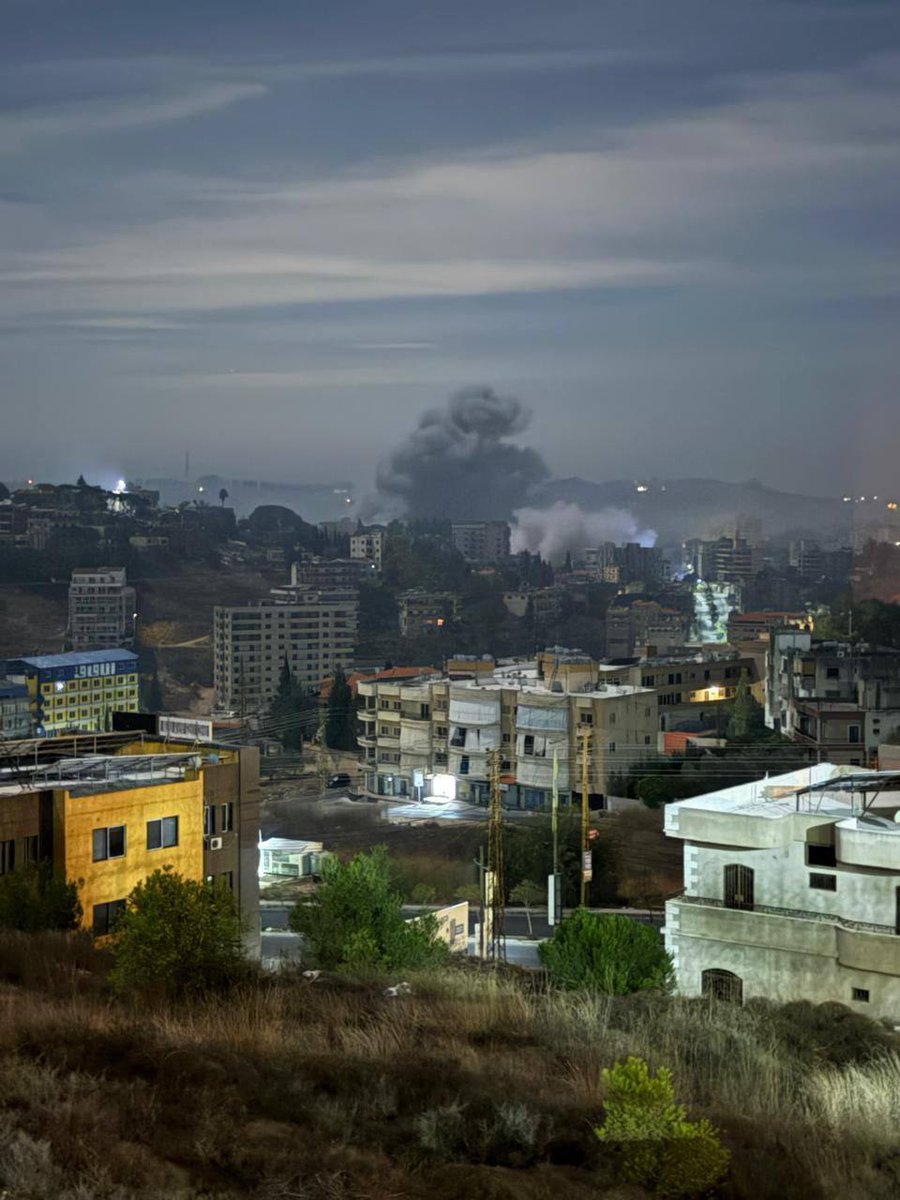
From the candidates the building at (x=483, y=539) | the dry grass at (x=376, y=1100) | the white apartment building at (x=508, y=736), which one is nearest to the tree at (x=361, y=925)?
the dry grass at (x=376, y=1100)

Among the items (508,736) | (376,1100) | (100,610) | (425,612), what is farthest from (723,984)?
(425,612)

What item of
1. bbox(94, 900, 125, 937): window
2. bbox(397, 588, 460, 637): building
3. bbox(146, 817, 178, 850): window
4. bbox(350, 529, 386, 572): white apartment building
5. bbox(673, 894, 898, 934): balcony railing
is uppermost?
bbox(350, 529, 386, 572): white apartment building

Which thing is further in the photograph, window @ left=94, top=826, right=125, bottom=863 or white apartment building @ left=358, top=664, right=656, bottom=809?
white apartment building @ left=358, top=664, right=656, bottom=809

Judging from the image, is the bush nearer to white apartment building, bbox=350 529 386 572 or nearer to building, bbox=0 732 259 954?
building, bbox=0 732 259 954

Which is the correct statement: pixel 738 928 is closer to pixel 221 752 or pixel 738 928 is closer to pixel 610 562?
pixel 221 752

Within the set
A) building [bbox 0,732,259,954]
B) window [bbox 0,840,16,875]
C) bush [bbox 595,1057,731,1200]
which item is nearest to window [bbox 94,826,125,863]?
building [bbox 0,732,259,954]

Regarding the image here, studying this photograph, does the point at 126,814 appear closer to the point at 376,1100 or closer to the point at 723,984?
the point at 723,984

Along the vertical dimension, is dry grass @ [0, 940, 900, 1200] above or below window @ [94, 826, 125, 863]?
above

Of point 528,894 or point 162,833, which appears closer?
point 162,833
